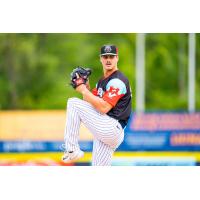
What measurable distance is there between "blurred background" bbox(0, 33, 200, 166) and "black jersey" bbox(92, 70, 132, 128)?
5.08 metres

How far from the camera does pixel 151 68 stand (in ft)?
50.1

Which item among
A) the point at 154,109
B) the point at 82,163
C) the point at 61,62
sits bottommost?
the point at 82,163

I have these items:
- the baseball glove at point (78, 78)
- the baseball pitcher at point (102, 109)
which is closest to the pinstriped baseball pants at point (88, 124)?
the baseball pitcher at point (102, 109)

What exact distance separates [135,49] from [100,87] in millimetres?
7855

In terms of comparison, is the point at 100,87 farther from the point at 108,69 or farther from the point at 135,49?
the point at 135,49

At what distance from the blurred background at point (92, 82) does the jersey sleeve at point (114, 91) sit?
16.9 feet

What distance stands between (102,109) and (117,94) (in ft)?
0.68

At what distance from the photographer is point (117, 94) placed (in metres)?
7.22

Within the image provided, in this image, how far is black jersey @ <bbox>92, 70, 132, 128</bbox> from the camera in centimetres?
721

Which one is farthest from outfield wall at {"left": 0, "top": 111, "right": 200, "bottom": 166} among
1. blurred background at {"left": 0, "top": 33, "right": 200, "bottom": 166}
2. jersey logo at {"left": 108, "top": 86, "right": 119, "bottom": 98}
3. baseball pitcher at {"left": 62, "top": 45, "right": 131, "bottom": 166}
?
jersey logo at {"left": 108, "top": 86, "right": 119, "bottom": 98}

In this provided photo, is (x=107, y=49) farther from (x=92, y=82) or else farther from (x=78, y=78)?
(x=92, y=82)

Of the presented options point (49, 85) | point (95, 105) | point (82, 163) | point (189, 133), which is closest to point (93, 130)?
point (95, 105)

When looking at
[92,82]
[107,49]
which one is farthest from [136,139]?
[107,49]

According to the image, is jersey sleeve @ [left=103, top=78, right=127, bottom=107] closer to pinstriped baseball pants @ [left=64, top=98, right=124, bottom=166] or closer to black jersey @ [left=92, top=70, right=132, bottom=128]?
black jersey @ [left=92, top=70, right=132, bottom=128]
